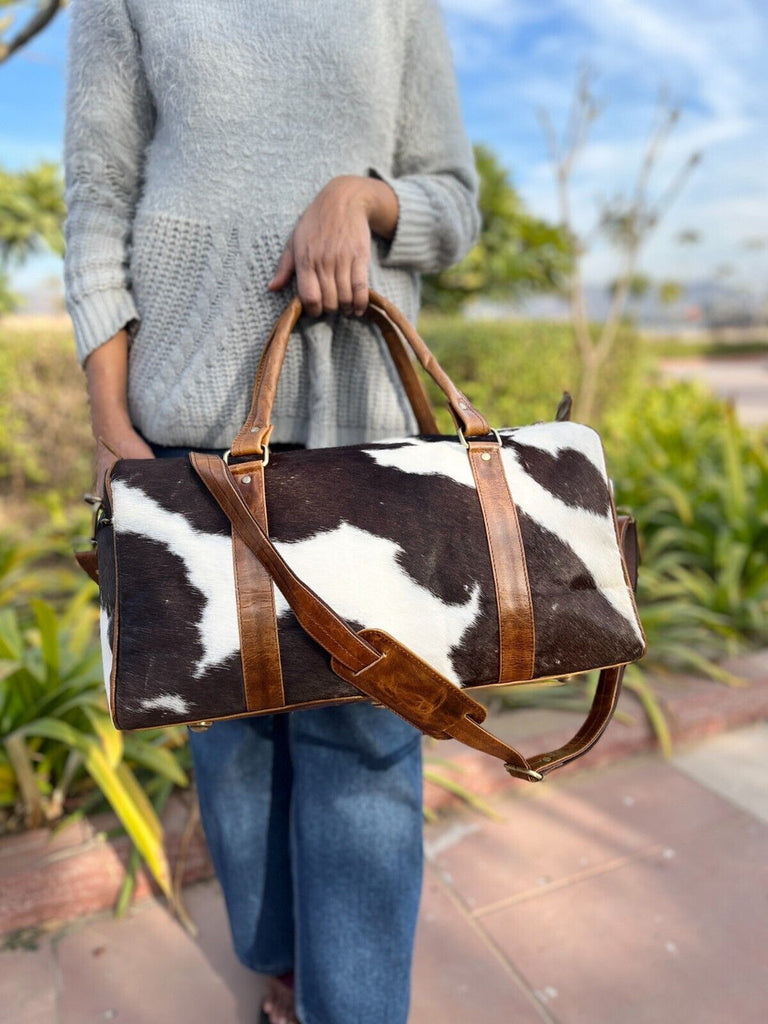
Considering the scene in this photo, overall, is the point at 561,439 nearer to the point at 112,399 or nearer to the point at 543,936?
the point at 112,399

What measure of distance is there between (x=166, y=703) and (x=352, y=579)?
0.86 ft

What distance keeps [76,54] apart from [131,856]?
1647 mm

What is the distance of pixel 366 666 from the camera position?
918mm

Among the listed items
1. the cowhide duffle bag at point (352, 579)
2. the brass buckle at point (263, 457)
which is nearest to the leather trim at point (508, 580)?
the cowhide duffle bag at point (352, 579)

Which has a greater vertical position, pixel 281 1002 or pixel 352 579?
pixel 352 579

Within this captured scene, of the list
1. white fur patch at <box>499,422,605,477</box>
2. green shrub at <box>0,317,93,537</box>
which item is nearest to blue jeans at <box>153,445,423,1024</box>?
white fur patch at <box>499,422,605,477</box>

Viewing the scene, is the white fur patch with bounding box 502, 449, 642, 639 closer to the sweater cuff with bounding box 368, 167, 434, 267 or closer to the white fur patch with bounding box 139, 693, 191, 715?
the sweater cuff with bounding box 368, 167, 434, 267

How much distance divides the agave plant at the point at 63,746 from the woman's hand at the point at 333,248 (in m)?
1.30

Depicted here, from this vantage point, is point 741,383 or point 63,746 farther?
point 741,383

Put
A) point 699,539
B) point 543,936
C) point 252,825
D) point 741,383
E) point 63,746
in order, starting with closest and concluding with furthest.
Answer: point 252,825 → point 543,936 → point 63,746 → point 699,539 → point 741,383

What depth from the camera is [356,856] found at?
123 cm

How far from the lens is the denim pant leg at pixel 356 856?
47.6 inches

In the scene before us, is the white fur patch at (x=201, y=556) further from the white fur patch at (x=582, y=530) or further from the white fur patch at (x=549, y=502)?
the white fur patch at (x=582, y=530)

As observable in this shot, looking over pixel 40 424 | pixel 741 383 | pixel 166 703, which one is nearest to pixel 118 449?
pixel 166 703
